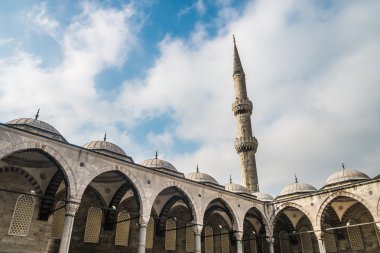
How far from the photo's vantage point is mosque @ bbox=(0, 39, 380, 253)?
1116 centimetres

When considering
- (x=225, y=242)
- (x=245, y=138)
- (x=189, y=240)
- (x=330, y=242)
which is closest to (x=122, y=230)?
(x=189, y=240)

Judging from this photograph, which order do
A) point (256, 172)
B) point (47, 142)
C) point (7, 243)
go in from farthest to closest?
1. point (256, 172)
2. point (7, 243)
3. point (47, 142)

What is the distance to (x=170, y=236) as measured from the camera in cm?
1755

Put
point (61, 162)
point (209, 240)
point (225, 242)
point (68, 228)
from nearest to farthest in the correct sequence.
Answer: point (68, 228) → point (61, 162) → point (209, 240) → point (225, 242)

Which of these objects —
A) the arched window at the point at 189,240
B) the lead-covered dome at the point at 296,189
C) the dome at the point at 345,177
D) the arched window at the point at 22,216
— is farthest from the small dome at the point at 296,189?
the arched window at the point at 22,216

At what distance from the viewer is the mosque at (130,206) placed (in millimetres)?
11156

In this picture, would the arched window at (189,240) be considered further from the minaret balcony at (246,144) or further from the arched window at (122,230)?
the minaret balcony at (246,144)

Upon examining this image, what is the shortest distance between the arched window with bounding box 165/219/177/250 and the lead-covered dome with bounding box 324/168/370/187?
11.1m

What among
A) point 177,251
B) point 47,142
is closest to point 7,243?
point 47,142

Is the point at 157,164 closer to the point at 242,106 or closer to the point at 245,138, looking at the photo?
the point at 245,138

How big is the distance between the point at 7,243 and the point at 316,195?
49.0 ft

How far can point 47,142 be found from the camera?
34.7 ft

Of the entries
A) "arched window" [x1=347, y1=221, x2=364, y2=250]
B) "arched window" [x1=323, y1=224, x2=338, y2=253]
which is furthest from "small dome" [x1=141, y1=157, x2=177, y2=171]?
"arched window" [x1=347, y1=221, x2=364, y2=250]

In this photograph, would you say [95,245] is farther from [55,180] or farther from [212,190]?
[212,190]
